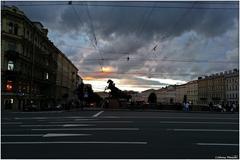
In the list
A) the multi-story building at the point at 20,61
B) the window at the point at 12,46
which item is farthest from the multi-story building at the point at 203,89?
the window at the point at 12,46

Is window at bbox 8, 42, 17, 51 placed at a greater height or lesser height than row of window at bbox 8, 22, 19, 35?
lesser

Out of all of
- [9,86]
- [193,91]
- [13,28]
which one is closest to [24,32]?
[13,28]

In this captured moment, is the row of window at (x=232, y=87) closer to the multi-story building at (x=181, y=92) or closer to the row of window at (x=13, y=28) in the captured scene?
the multi-story building at (x=181, y=92)

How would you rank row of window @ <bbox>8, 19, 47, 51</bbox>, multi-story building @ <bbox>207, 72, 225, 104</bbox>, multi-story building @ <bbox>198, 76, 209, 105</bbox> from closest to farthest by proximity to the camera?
row of window @ <bbox>8, 19, 47, 51</bbox>
multi-story building @ <bbox>207, 72, 225, 104</bbox>
multi-story building @ <bbox>198, 76, 209, 105</bbox>

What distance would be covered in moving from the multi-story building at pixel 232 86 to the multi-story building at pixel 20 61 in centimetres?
7526

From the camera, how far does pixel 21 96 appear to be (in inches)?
2250

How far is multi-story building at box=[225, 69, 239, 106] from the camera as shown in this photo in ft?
417

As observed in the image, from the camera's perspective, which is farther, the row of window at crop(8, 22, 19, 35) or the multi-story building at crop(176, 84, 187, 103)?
the multi-story building at crop(176, 84, 187, 103)

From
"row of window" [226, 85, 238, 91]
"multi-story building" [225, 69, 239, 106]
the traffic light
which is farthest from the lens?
"row of window" [226, 85, 238, 91]

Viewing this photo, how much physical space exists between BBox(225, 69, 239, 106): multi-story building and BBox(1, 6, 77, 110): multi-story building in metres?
75.3

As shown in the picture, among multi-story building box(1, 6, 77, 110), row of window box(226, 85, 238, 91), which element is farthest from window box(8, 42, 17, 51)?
row of window box(226, 85, 238, 91)

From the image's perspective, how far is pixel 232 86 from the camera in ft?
428

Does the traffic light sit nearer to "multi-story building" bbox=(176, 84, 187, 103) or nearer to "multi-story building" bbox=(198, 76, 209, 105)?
"multi-story building" bbox=(198, 76, 209, 105)

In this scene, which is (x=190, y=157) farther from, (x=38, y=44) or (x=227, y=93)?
(x=227, y=93)
